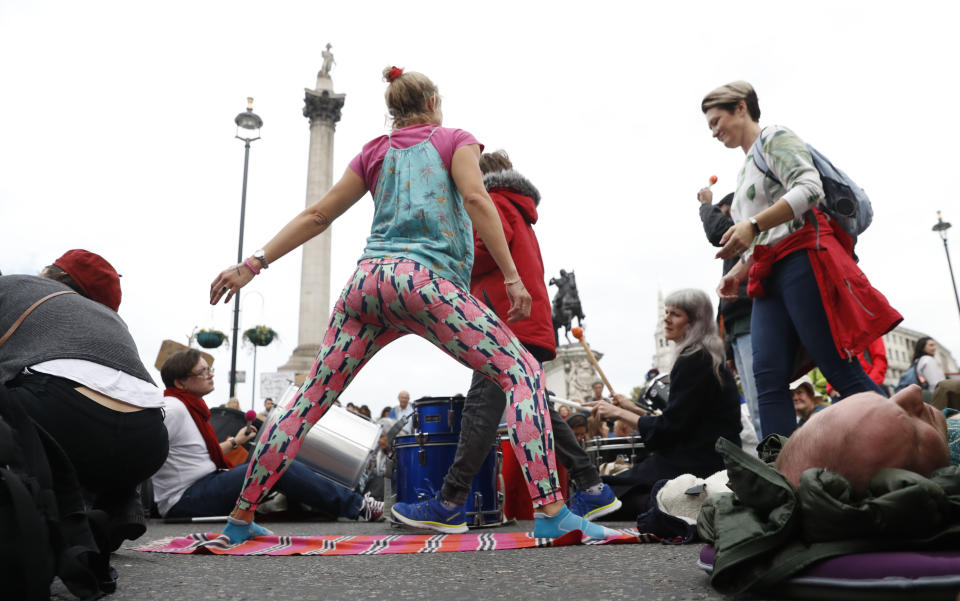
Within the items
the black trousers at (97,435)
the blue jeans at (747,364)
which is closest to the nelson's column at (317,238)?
the blue jeans at (747,364)

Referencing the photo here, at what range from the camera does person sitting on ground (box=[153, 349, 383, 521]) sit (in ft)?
17.7

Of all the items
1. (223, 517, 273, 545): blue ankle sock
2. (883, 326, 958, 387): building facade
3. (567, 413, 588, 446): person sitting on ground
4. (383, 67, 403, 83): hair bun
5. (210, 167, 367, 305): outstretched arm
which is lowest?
(223, 517, 273, 545): blue ankle sock

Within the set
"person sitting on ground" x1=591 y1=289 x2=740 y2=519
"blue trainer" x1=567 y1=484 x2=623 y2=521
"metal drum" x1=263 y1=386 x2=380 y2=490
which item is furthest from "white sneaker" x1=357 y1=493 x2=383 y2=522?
"person sitting on ground" x1=591 y1=289 x2=740 y2=519

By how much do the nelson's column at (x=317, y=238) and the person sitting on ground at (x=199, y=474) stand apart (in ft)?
69.7

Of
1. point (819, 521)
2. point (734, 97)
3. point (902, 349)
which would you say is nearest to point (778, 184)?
point (734, 97)

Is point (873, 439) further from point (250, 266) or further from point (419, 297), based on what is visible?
point (250, 266)

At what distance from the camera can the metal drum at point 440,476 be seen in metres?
4.63

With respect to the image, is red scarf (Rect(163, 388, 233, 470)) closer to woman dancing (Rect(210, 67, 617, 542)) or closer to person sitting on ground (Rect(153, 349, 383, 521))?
person sitting on ground (Rect(153, 349, 383, 521))

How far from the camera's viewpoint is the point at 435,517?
3961 millimetres

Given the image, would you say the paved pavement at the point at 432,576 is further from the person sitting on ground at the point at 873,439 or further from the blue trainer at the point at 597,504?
the blue trainer at the point at 597,504

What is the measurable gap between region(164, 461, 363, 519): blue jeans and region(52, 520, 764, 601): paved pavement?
2.30 m

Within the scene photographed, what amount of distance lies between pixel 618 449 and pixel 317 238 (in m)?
24.7

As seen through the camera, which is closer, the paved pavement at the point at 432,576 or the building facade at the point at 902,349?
the paved pavement at the point at 432,576

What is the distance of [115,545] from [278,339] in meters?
20.1
